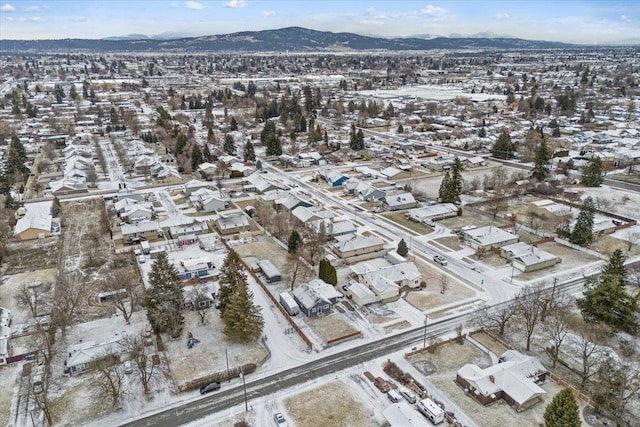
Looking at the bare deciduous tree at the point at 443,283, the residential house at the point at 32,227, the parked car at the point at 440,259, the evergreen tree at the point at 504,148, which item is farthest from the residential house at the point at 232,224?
the evergreen tree at the point at 504,148

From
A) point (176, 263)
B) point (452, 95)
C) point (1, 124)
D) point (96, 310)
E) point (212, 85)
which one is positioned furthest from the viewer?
point (212, 85)

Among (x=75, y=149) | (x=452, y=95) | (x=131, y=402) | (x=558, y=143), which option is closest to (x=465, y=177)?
(x=558, y=143)

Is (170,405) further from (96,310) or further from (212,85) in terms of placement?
(212,85)

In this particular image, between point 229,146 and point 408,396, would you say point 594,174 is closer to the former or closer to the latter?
point 408,396

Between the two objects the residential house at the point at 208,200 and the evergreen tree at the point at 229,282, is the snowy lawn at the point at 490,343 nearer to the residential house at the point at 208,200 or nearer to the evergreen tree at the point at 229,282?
the evergreen tree at the point at 229,282

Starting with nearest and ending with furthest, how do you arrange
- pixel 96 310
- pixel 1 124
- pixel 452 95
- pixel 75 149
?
pixel 96 310 < pixel 75 149 < pixel 1 124 < pixel 452 95

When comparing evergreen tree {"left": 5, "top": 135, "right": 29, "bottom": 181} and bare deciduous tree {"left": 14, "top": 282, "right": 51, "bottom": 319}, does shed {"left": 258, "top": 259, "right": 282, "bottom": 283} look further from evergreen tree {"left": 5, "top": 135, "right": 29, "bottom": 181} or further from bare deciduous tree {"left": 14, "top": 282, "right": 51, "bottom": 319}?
evergreen tree {"left": 5, "top": 135, "right": 29, "bottom": 181}

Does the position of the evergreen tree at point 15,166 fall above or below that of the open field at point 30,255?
above

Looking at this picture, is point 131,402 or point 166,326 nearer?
point 131,402
